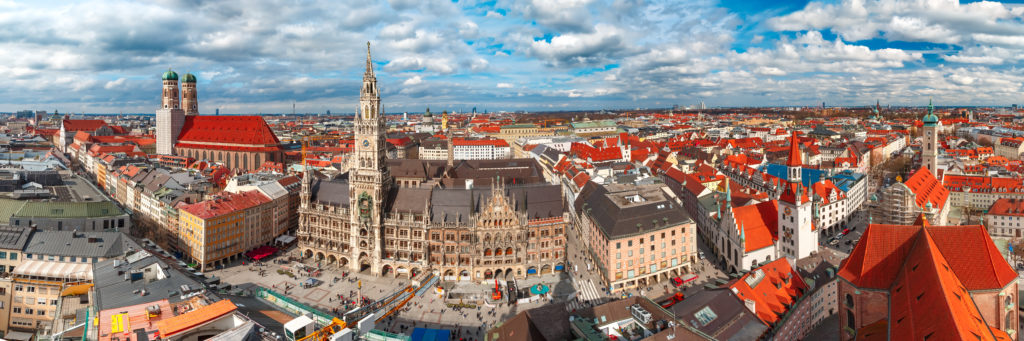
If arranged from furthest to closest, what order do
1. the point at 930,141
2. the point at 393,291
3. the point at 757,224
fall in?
the point at 930,141 < the point at 757,224 < the point at 393,291

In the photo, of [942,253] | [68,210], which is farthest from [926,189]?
[68,210]

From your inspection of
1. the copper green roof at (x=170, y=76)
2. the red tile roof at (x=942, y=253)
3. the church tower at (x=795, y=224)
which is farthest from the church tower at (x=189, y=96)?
the red tile roof at (x=942, y=253)

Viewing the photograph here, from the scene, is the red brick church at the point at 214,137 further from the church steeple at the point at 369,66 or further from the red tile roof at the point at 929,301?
the red tile roof at the point at 929,301

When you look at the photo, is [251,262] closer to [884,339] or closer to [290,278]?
[290,278]

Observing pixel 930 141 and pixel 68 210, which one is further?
pixel 930 141

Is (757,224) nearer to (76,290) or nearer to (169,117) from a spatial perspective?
(76,290)

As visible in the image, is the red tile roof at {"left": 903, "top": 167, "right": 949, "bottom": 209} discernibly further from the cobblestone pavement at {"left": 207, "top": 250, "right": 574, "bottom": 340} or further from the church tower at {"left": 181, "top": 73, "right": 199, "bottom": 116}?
the church tower at {"left": 181, "top": 73, "right": 199, "bottom": 116}
